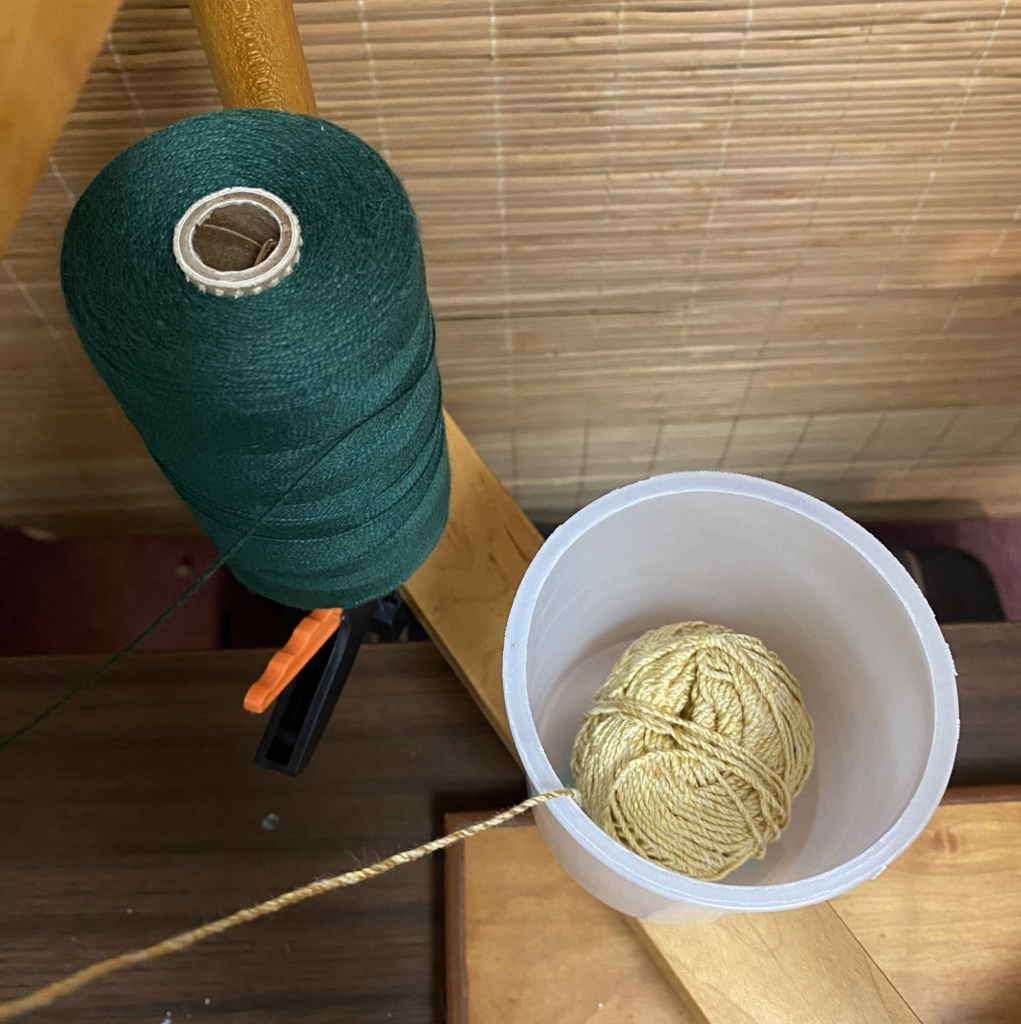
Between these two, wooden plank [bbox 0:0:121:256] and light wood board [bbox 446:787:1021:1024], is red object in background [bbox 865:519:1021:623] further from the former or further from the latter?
wooden plank [bbox 0:0:121:256]

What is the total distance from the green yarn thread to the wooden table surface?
0.30 metres

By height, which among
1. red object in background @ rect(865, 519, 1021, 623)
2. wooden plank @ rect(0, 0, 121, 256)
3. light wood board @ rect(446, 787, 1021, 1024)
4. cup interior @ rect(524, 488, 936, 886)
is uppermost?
wooden plank @ rect(0, 0, 121, 256)

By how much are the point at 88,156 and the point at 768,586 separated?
1.74ft

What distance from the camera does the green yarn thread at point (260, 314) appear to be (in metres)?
0.30

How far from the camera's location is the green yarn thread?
30cm

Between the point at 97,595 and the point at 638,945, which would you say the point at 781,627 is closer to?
the point at 638,945

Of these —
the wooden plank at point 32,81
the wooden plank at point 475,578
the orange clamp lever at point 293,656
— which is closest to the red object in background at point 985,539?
the wooden plank at point 475,578

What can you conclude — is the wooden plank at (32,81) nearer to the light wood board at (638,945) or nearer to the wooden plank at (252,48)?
the wooden plank at (252,48)

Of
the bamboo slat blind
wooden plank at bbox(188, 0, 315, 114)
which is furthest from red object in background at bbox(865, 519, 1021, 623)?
wooden plank at bbox(188, 0, 315, 114)

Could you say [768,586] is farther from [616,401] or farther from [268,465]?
[268,465]

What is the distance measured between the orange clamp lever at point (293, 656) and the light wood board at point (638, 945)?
18 centimetres

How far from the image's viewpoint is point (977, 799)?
1.98 feet

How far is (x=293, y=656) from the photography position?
1.65 feet

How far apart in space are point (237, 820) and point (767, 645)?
0.40m
